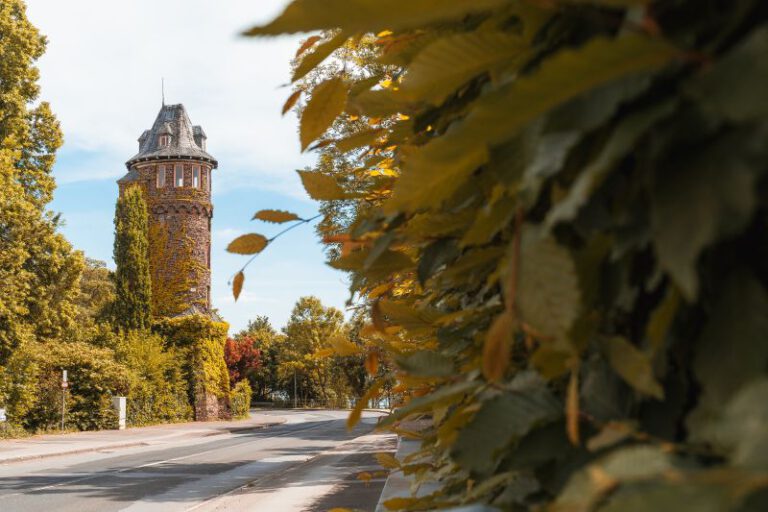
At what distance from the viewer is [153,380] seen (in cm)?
3469

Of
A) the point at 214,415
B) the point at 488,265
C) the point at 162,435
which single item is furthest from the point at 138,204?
the point at 488,265

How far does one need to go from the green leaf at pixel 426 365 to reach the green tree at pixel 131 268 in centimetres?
3763

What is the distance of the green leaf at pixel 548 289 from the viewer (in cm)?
57

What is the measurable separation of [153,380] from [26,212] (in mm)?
12277

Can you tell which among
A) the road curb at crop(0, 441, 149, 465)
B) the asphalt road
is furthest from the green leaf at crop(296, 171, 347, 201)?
the road curb at crop(0, 441, 149, 465)

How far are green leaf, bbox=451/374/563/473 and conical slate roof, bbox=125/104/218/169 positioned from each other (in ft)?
148

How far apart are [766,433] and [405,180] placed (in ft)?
1.23

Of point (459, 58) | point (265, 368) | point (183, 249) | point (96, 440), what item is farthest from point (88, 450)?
point (265, 368)

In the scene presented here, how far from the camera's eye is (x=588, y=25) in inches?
24.7

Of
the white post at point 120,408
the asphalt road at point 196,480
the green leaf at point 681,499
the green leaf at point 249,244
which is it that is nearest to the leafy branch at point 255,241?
the green leaf at point 249,244

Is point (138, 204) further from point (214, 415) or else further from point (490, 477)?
point (490, 477)

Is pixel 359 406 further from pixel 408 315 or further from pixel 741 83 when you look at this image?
pixel 741 83

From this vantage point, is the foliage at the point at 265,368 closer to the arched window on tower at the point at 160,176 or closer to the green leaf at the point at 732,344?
the arched window on tower at the point at 160,176

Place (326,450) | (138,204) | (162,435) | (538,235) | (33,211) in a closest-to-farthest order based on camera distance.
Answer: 1. (538,235)
2. (326,450)
3. (33,211)
4. (162,435)
5. (138,204)
